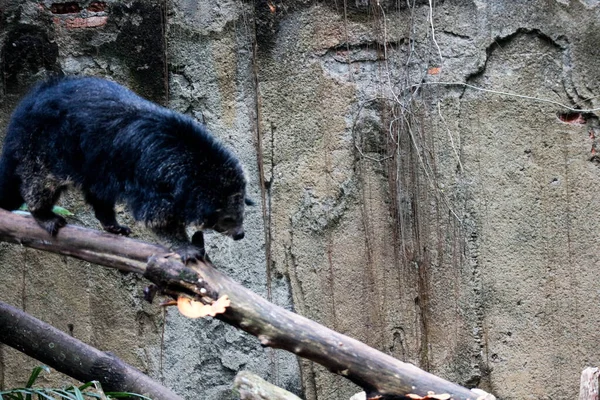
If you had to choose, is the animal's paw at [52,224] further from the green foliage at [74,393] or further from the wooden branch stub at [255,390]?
the wooden branch stub at [255,390]

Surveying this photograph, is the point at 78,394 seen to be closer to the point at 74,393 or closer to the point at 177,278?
the point at 74,393

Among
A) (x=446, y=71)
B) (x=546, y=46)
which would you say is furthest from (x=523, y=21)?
(x=446, y=71)

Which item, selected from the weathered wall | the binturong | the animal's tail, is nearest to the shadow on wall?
the weathered wall

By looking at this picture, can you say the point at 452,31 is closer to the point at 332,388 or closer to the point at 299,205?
the point at 299,205

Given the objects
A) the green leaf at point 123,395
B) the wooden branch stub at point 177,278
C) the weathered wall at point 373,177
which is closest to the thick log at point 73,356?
the green leaf at point 123,395

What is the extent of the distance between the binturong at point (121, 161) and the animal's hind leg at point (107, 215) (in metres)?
0.12

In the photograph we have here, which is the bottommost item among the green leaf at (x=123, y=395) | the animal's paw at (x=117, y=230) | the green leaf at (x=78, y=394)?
the green leaf at (x=123, y=395)

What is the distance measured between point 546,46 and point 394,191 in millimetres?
1114

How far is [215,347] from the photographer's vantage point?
5078mm

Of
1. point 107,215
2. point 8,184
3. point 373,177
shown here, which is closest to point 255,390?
point 107,215

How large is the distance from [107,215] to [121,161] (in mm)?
463

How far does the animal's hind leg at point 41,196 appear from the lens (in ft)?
12.9

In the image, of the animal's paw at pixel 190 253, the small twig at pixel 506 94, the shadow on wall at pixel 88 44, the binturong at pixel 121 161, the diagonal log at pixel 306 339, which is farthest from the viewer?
the shadow on wall at pixel 88 44

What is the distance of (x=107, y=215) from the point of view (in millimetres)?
4250
